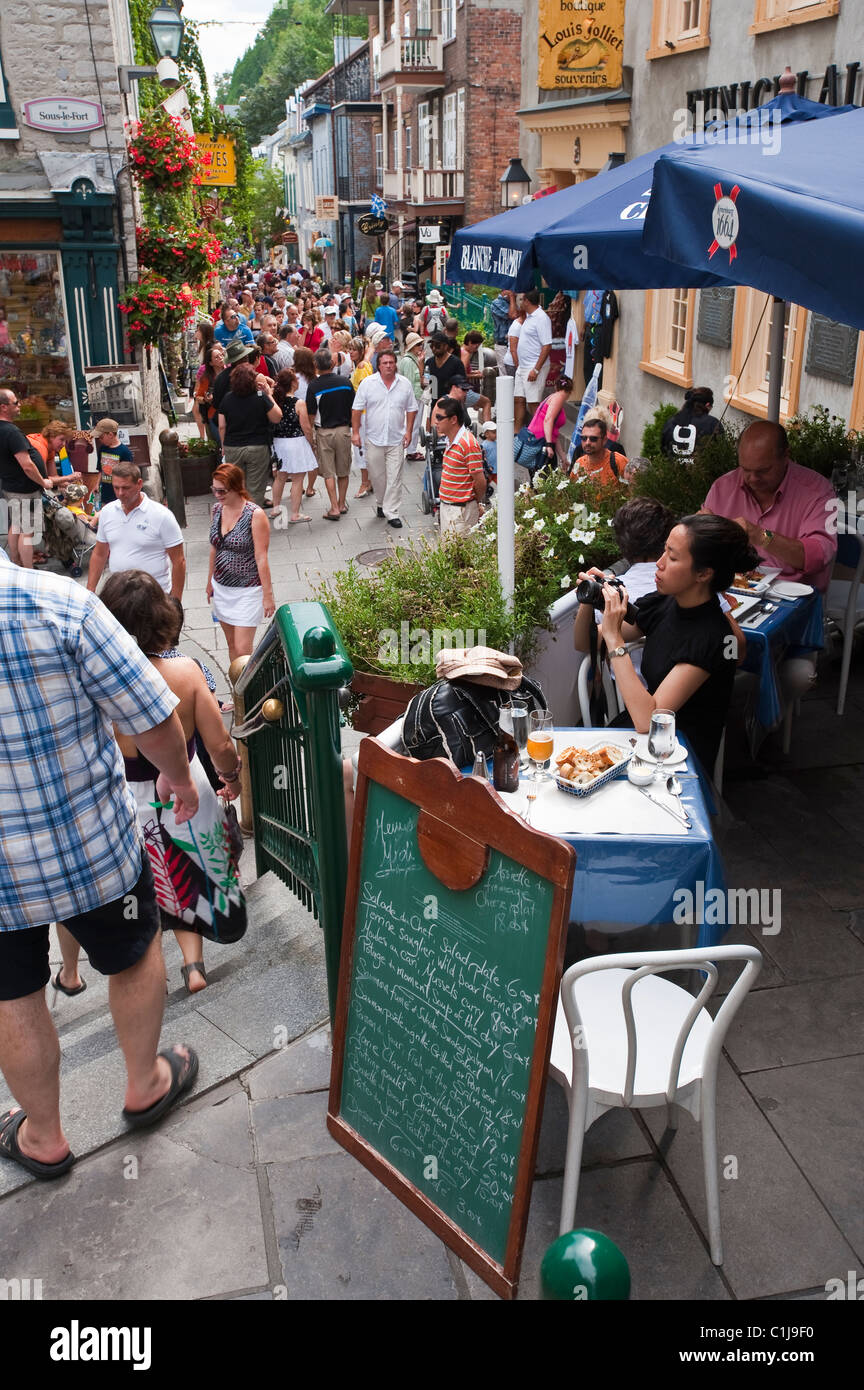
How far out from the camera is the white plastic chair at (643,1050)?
2.75 meters

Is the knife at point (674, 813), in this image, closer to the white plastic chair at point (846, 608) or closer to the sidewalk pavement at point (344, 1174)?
the sidewalk pavement at point (344, 1174)

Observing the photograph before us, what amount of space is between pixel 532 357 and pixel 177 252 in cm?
437

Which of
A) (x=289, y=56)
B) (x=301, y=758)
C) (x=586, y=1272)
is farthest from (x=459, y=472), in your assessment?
(x=289, y=56)

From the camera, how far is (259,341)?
15.1 metres

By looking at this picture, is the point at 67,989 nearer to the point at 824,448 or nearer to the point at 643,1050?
the point at 643,1050

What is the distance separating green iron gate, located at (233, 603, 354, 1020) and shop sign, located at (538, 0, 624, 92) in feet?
38.6

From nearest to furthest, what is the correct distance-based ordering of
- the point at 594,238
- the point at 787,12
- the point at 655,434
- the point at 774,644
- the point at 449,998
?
1. the point at 449,998
2. the point at 774,644
3. the point at 594,238
4. the point at 787,12
5. the point at 655,434

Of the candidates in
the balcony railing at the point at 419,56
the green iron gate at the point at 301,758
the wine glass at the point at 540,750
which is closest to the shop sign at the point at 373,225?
the balcony railing at the point at 419,56

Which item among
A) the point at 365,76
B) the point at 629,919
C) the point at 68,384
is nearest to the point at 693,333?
the point at 68,384

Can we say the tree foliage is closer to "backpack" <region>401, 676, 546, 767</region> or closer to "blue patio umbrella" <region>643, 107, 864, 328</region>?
"blue patio umbrella" <region>643, 107, 864, 328</region>

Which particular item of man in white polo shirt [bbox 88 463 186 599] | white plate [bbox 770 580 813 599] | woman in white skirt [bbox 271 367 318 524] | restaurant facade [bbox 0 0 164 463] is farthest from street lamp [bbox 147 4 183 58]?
white plate [bbox 770 580 813 599]

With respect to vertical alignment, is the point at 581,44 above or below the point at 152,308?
above

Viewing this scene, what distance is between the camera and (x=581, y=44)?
13.7 metres
